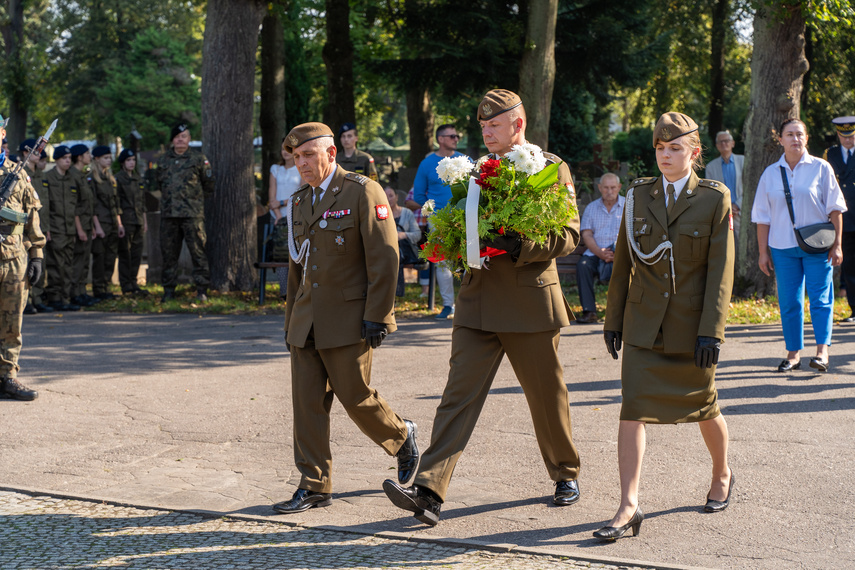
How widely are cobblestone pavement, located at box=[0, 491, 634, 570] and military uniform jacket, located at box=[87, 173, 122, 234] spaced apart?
9873 millimetres

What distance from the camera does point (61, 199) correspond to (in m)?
13.8

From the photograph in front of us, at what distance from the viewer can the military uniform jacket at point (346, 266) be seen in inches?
202

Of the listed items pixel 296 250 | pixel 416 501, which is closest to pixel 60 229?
pixel 296 250

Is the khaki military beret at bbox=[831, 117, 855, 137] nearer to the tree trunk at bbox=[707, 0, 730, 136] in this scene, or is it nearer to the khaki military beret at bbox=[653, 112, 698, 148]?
the khaki military beret at bbox=[653, 112, 698, 148]

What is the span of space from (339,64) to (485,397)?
56.9ft

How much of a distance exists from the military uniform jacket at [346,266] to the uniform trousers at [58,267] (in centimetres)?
949

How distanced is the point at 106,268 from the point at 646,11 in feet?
45.5

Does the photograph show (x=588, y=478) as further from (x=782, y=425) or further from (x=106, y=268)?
(x=106, y=268)

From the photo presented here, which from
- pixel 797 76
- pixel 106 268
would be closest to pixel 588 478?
pixel 797 76

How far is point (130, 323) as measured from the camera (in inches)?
480

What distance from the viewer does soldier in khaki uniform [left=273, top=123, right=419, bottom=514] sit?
5.13 metres

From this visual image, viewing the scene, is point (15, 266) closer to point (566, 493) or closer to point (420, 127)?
point (566, 493)

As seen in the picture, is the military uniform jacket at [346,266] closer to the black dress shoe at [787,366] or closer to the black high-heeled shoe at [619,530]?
the black high-heeled shoe at [619,530]

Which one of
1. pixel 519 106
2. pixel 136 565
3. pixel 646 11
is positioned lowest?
pixel 136 565
